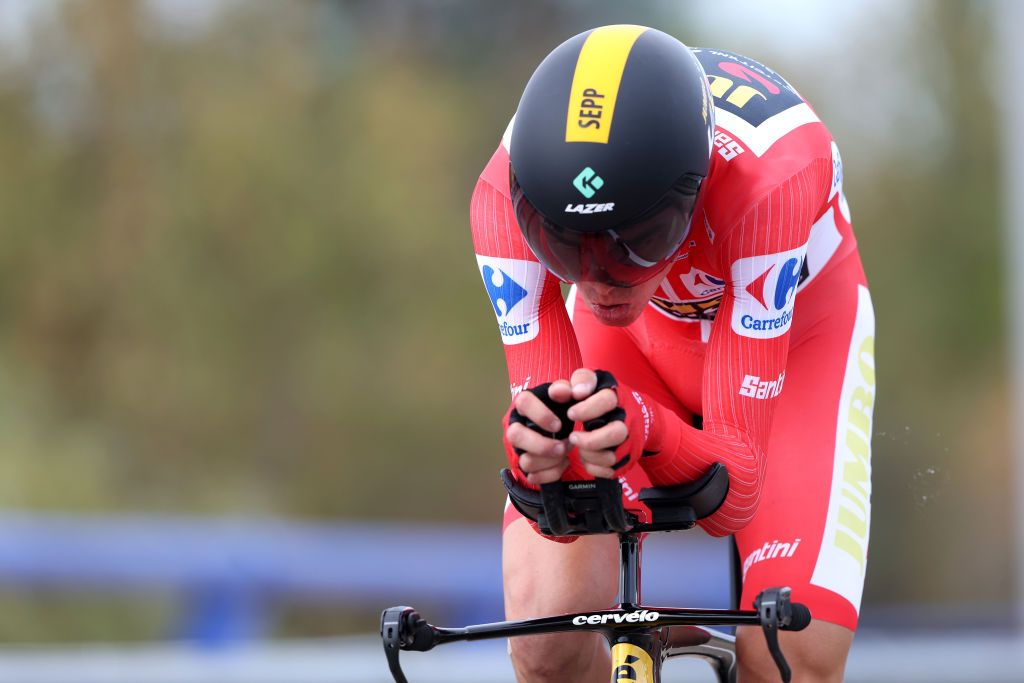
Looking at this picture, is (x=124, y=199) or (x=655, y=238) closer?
(x=655, y=238)

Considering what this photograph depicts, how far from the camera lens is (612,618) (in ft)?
9.27

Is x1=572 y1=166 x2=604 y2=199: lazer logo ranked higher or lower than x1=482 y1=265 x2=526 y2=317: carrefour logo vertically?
higher

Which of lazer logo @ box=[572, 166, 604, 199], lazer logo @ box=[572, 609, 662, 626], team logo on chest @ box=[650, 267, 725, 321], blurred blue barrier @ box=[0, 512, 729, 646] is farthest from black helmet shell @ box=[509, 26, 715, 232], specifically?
blurred blue barrier @ box=[0, 512, 729, 646]

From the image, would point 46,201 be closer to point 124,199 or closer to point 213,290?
point 124,199

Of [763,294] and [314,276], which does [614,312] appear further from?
[314,276]

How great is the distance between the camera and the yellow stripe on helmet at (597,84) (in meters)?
2.83

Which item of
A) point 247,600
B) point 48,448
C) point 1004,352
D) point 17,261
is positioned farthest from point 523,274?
point 1004,352

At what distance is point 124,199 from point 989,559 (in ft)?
46.7

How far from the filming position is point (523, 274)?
10.9ft

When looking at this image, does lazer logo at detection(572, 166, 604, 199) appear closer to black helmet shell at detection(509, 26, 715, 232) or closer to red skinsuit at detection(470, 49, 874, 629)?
black helmet shell at detection(509, 26, 715, 232)

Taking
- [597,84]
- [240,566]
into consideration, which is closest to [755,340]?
[597,84]

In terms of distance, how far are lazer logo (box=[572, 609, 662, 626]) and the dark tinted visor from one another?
0.72 m

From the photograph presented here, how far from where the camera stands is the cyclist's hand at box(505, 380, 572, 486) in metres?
2.62

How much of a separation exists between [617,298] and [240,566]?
6558 mm
